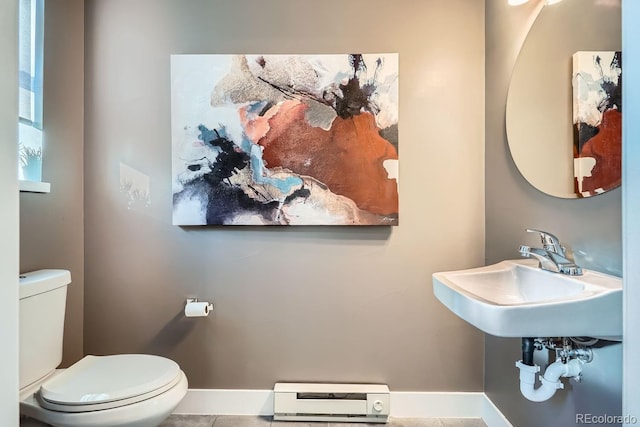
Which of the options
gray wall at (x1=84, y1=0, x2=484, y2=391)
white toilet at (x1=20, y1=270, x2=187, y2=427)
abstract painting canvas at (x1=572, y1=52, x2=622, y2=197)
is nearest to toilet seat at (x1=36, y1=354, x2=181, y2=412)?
white toilet at (x1=20, y1=270, x2=187, y2=427)

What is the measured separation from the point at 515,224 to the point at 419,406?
1026mm

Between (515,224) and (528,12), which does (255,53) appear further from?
(515,224)

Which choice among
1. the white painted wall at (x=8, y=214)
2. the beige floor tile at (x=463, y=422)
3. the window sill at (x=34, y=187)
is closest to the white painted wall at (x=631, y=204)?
the beige floor tile at (x=463, y=422)

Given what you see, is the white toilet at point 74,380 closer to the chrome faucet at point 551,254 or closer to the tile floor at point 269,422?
the tile floor at point 269,422

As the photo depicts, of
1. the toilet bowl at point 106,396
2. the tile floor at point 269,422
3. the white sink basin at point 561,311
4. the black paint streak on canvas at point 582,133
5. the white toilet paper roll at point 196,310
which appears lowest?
the tile floor at point 269,422

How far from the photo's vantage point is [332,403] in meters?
1.63

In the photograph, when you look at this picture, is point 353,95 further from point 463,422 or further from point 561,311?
point 463,422

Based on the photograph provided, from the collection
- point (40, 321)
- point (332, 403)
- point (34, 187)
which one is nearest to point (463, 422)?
point (332, 403)

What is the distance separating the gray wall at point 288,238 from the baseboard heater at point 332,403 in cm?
7

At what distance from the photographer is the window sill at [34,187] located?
1.32m

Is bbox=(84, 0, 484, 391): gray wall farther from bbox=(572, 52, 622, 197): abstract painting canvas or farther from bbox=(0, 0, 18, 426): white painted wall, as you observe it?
bbox=(0, 0, 18, 426): white painted wall

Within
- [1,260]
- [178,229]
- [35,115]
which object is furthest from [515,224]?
[35,115]

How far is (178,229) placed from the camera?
5.60 ft

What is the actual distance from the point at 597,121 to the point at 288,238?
1.29 m
